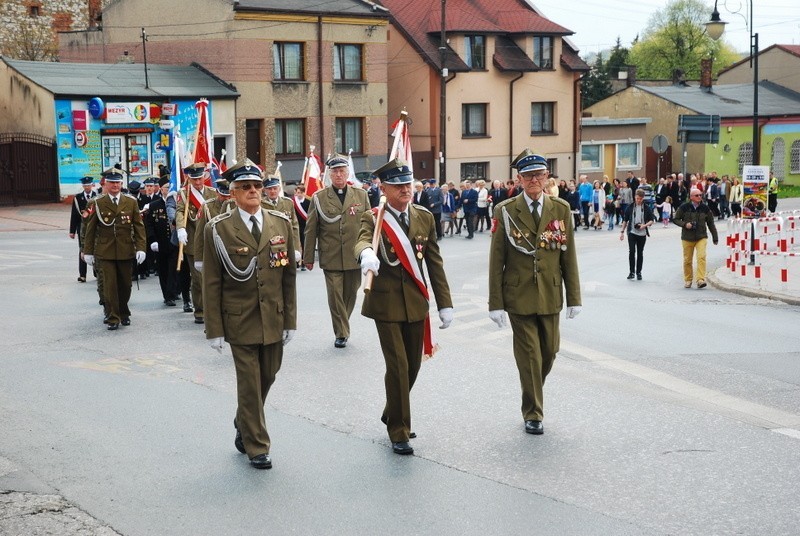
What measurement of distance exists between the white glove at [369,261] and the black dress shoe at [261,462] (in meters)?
1.47

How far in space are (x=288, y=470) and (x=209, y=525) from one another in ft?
3.94

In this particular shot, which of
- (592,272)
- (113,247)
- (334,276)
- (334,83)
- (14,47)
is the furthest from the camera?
(14,47)

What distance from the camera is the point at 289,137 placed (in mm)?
47000

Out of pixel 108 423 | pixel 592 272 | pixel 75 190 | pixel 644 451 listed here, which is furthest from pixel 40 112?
pixel 644 451

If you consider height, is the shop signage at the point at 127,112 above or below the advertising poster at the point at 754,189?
above

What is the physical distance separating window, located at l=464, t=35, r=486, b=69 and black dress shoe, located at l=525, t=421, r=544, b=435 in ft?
147

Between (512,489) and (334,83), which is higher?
(334,83)

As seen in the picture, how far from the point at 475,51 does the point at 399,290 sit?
149ft

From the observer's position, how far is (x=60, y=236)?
30.5m

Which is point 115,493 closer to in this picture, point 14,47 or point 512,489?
point 512,489

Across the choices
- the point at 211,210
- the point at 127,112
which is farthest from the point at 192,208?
the point at 127,112

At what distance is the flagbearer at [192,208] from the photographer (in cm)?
1498

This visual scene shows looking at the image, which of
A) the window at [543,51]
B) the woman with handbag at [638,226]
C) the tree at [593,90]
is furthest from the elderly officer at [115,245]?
the tree at [593,90]

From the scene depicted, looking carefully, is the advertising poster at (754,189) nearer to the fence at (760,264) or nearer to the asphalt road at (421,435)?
the fence at (760,264)
